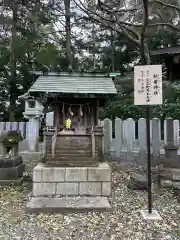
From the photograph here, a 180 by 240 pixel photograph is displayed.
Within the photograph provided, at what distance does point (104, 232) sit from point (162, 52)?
30.0 ft

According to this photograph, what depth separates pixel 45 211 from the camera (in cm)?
403

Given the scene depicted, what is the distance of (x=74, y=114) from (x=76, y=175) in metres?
1.48

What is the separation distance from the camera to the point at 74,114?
18.6ft

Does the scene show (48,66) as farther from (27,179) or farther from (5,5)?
(27,179)

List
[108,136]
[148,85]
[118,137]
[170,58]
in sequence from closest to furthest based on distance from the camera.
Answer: [148,85] < [118,137] < [108,136] < [170,58]

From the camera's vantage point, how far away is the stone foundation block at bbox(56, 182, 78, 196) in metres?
4.72

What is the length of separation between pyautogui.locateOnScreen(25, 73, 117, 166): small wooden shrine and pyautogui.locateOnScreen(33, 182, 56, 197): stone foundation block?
413 millimetres

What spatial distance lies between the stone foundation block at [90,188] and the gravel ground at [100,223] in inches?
12.8

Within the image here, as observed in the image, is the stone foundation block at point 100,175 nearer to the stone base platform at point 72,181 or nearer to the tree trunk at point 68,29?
the stone base platform at point 72,181

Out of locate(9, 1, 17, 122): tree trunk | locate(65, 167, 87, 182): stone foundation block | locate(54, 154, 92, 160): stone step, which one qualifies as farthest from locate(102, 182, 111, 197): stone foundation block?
locate(9, 1, 17, 122): tree trunk

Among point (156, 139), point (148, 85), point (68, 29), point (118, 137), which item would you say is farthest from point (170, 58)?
point (148, 85)

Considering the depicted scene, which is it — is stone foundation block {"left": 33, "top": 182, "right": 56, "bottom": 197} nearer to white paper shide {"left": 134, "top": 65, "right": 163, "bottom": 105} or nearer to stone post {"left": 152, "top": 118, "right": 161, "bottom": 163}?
white paper shide {"left": 134, "top": 65, "right": 163, "bottom": 105}

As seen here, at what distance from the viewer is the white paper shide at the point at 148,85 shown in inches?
162

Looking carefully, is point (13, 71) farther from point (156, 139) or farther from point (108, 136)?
point (156, 139)
